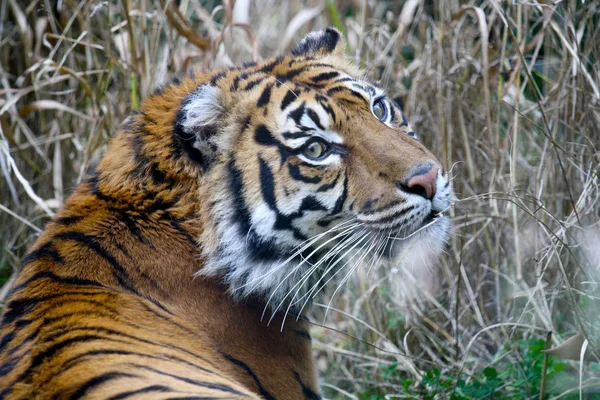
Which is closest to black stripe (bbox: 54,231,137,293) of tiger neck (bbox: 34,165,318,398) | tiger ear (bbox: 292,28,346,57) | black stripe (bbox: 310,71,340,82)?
tiger neck (bbox: 34,165,318,398)

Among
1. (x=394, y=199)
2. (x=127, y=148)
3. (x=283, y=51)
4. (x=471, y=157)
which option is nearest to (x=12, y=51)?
(x=283, y=51)

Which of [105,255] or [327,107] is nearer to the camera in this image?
[105,255]

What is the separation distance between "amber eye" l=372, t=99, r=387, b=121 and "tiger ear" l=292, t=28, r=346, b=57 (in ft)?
1.34

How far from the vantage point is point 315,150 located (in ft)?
8.26

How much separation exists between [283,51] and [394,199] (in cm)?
215

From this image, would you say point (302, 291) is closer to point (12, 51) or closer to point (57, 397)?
point (57, 397)

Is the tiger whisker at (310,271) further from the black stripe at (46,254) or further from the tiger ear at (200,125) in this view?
the black stripe at (46,254)

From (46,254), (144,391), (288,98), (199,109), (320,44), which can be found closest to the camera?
(144,391)

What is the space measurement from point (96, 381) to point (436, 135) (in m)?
2.68

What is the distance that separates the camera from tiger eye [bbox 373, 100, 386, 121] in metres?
2.71

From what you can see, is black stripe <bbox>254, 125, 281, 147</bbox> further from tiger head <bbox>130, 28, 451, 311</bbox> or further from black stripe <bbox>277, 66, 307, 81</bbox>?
black stripe <bbox>277, 66, 307, 81</bbox>

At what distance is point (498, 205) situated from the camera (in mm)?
3854

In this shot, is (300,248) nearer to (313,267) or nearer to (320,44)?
(313,267)

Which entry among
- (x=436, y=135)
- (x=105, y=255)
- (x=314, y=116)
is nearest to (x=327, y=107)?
(x=314, y=116)
